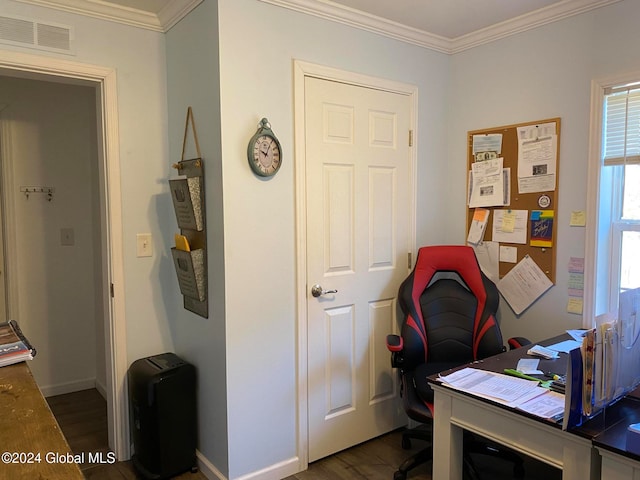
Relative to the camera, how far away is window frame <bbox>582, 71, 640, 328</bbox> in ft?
8.32

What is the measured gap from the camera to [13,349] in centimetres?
182

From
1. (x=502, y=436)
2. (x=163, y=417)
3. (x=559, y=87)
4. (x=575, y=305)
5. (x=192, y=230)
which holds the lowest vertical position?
(x=163, y=417)

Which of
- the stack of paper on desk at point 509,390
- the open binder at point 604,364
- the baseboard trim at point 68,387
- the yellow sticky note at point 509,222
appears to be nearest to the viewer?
the open binder at point 604,364

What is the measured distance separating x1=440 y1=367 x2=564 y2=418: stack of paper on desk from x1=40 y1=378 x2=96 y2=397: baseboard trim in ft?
10.4

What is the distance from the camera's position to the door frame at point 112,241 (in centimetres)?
263

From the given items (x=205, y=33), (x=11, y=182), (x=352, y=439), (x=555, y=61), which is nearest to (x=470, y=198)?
(x=555, y=61)

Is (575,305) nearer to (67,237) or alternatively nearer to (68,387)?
(67,237)

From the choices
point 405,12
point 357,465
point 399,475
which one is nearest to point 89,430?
point 357,465

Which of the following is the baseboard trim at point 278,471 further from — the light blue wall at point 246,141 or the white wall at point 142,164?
the white wall at point 142,164

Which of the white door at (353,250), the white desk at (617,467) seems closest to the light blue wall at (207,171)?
the white door at (353,250)

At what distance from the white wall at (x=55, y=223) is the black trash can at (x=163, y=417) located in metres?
1.40

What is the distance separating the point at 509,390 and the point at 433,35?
7.52 feet

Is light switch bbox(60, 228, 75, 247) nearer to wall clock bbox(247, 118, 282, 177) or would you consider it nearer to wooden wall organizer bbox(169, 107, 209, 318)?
wooden wall organizer bbox(169, 107, 209, 318)

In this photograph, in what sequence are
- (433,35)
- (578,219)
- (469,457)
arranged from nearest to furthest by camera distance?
(469,457) → (578,219) → (433,35)
